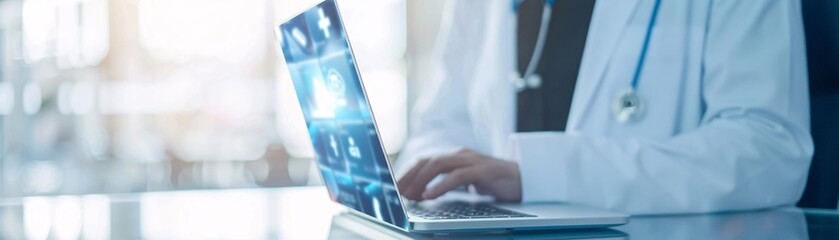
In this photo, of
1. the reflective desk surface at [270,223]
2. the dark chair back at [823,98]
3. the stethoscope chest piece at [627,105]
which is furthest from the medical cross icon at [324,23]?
the dark chair back at [823,98]

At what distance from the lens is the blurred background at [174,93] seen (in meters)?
4.32

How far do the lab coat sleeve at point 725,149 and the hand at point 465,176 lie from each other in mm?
20

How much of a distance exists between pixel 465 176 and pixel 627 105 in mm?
355

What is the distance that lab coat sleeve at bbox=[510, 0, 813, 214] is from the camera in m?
1.03

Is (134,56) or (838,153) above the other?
(134,56)

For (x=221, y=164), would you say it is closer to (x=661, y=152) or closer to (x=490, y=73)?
(x=490, y=73)

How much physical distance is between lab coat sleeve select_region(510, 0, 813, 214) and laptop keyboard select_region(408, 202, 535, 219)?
138 millimetres

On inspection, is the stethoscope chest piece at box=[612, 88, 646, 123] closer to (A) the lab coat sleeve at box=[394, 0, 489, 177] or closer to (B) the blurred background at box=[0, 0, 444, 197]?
(A) the lab coat sleeve at box=[394, 0, 489, 177]

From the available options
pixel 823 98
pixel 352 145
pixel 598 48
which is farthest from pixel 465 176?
pixel 823 98

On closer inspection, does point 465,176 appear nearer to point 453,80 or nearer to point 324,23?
point 324,23

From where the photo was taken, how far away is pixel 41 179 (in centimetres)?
421

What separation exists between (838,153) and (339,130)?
0.82 meters

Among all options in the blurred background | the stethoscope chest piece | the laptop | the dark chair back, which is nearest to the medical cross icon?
the laptop

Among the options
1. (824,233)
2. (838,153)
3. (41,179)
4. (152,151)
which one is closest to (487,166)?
(824,233)
